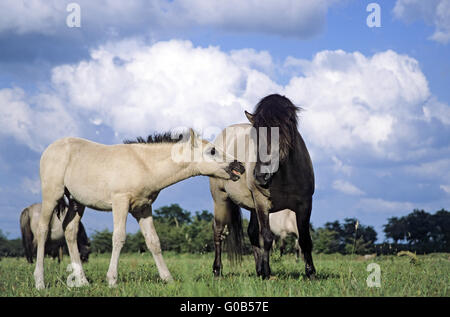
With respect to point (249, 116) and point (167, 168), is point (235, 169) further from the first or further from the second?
point (167, 168)

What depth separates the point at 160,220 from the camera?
76.0ft

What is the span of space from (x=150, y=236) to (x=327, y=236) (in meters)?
14.5

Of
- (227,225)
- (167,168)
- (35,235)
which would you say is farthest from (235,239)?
(35,235)

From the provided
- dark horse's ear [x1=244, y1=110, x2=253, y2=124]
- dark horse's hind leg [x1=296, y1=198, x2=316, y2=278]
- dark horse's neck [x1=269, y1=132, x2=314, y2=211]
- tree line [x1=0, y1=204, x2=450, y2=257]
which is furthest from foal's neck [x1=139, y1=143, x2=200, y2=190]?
tree line [x1=0, y1=204, x2=450, y2=257]

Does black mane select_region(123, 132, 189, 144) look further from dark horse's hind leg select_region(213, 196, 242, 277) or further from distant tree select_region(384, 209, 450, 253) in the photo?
distant tree select_region(384, 209, 450, 253)

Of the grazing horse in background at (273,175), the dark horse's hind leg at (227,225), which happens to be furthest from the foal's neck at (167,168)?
the dark horse's hind leg at (227,225)

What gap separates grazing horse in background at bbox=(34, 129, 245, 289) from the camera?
7133 mm

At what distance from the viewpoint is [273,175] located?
678cm

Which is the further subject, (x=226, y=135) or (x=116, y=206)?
(x=226, y=135)

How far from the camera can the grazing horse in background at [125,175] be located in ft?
23.4

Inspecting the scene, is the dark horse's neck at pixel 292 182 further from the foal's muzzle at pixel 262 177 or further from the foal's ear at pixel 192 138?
the foal's ear at pixel 192 138
